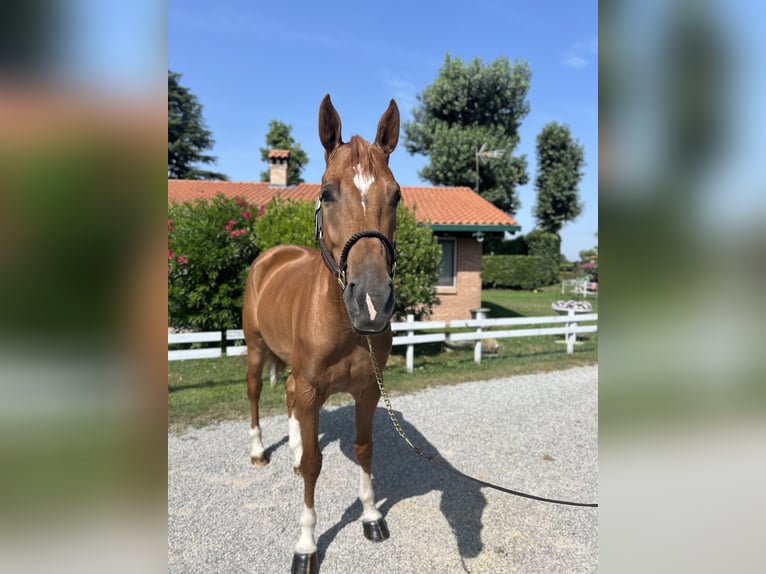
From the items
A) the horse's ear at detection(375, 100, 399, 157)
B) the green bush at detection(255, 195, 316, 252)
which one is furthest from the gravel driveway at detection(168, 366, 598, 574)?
the green bush at detection(255, 195, 316, 252)

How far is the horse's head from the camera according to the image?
5.79ft

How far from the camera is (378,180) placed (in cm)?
202

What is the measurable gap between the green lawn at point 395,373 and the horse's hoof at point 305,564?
2.97 metres

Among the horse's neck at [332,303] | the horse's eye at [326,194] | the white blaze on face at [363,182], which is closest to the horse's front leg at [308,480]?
the horse's neck at [332,303]

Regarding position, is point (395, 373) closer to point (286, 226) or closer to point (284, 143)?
point (286, 226)

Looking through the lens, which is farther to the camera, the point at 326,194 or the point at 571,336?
the point at 571,336

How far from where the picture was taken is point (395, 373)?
7.57m

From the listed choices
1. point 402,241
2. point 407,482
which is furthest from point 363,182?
point 402,241

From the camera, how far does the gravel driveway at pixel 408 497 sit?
2734 millimetres

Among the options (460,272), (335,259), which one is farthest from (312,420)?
(460,272)

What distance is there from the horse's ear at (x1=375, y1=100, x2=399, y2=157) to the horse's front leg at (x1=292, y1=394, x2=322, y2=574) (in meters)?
1.64

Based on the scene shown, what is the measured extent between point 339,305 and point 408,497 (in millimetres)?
1967
